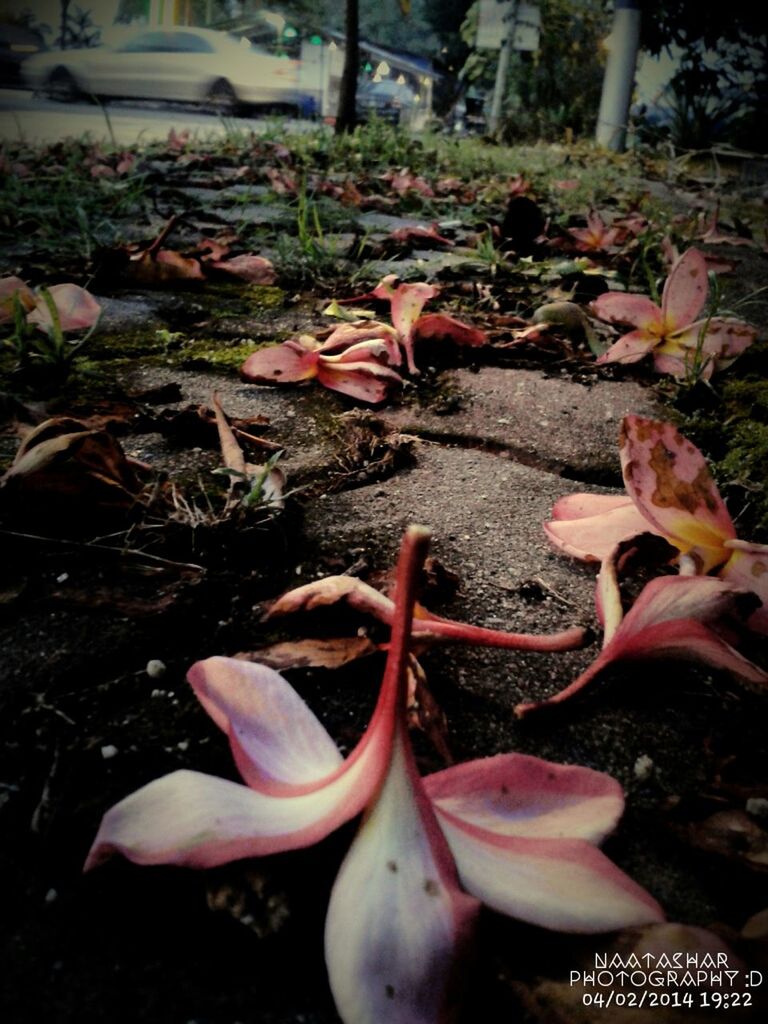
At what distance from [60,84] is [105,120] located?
294 cm

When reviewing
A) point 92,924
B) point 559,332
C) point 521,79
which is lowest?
point 92,924

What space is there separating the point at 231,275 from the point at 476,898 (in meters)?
2.02

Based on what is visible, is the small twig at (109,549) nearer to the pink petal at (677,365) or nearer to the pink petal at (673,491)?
the pink petal at (673,491)

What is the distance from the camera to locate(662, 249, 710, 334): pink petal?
1.28 meters

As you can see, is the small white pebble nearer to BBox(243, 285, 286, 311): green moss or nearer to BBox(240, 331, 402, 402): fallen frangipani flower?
BBox(240, 331, 402, 402): fallen frangipani flower

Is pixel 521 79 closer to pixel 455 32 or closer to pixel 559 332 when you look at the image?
pixel 455 32

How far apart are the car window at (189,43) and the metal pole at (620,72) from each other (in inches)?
224

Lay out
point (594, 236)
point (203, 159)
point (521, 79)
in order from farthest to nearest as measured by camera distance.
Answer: point (521, 79) → point (203, 159) → point (594, 236)

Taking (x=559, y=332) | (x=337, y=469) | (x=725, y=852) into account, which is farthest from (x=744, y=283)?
(x=725, y=852)

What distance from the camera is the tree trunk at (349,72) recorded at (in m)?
6.49

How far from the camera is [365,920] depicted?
1.47ft

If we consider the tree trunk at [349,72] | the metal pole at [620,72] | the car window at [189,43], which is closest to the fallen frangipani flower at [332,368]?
the tree trunk at [349,72]

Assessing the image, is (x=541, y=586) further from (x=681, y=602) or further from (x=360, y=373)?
(x=360, y=373)

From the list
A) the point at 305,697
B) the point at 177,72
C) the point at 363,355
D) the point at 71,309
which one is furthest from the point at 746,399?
the point at 177,72
